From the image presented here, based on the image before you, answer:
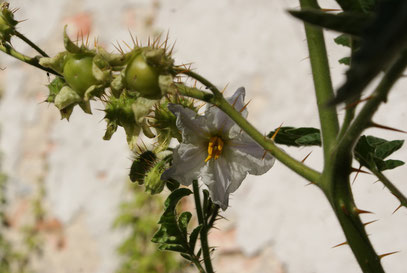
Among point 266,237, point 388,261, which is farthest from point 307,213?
point 388,261

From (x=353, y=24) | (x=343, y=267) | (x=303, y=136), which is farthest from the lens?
(x=343, y=267)

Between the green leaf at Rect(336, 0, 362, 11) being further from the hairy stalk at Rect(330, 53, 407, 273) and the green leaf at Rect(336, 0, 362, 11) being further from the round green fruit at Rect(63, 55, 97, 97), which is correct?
the round green fruit at Rect(63, 55, 97, 97)

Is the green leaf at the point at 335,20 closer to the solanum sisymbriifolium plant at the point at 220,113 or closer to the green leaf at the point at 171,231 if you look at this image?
the solanum sisymbriifolium plant at the point at 220,113

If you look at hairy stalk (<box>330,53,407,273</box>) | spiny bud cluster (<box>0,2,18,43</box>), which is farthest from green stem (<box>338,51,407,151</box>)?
spiny bud cluster (<box>0,2,18,43</box>)

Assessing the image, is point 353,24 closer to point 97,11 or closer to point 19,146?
point 97,11

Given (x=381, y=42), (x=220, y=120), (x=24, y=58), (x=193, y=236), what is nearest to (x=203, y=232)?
(x=193, y=236)

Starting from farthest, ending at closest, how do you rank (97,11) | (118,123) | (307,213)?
(97,11) < (307,213) < (118,123)

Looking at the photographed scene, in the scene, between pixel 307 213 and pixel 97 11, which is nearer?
pixel 307 213

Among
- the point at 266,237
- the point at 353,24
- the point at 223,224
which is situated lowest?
the point at 353,24
